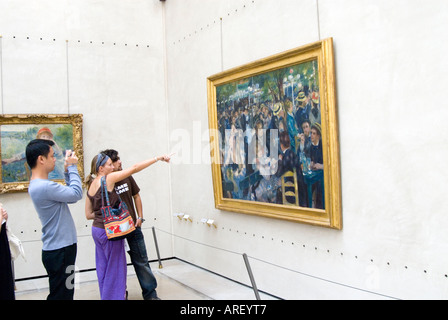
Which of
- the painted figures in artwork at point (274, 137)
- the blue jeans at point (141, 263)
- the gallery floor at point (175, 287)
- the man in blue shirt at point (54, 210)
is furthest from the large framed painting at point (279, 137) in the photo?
the man in blue shirt at point (54, 210)

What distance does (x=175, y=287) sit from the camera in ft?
26.1

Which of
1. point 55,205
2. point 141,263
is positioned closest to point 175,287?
point 141,263

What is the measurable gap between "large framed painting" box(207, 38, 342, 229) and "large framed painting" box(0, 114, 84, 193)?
10.3 feet

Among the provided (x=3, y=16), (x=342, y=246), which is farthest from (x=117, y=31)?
(x=342, y=246)

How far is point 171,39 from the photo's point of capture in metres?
10.0

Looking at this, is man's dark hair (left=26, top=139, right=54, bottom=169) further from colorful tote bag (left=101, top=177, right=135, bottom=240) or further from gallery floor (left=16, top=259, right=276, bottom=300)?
gallery floor (left=16, top=259, right=276, bottom=300)

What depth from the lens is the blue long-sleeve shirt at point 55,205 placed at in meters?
5.10

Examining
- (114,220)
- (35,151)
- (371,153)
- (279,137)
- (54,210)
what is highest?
(279,137)

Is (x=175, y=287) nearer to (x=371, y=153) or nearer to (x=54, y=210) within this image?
(x=54, y=210)

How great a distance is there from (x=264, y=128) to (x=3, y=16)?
5870mm

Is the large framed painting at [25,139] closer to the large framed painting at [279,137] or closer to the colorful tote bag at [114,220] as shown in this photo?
the large framed painting at [279,137]

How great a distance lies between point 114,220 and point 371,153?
3.40m
